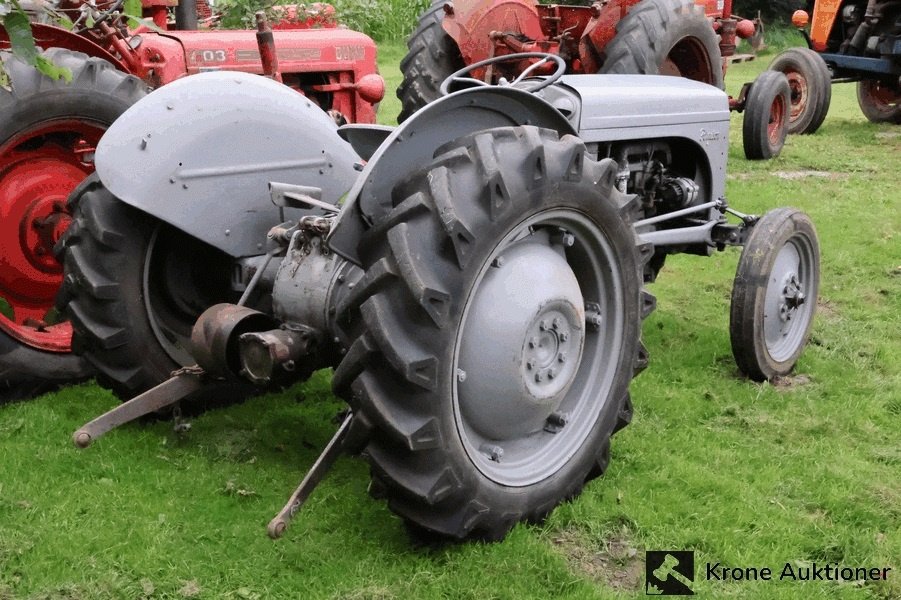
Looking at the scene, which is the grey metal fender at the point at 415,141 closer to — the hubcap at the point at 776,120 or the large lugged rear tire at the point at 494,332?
the large lugged rear tire at the point at 494,332

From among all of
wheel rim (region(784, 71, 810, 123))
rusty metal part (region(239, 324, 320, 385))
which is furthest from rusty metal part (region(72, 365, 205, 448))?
wheel rim (region(784, 71, 810, 123))

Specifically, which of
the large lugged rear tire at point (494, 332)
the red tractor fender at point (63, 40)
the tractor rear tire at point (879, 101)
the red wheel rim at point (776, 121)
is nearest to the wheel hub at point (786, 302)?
the large lugged rear tire at point (494, 332)

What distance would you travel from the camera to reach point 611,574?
2664 millimetres

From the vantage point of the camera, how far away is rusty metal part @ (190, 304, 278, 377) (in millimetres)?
2779

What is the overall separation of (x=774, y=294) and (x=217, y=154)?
2.36 meters

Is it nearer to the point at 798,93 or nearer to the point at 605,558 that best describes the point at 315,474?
the point at 605,558

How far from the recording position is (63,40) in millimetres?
4559

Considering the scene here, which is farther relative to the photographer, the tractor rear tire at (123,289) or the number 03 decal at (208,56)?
the number 03 decal at (208,56)

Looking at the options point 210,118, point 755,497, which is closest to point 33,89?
point 210,118

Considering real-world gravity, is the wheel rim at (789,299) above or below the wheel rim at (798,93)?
above

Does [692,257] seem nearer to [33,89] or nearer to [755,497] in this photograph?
[755,497]

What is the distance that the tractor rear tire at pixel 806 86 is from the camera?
10.4m

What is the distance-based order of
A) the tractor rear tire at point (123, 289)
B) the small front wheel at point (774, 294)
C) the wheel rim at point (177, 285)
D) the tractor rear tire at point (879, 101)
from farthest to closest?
the tractor rear tire at point (879, 101)
the small front wheel at point (774, 294)
the wheel rim at point (177, 285)
the tractor rear tire at point (123, 289)

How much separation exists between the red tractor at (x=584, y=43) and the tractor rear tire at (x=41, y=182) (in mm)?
3477
